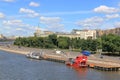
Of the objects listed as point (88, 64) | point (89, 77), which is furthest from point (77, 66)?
point (89, 77)

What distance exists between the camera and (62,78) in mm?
81500

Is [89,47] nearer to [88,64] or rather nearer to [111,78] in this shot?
[88,64]

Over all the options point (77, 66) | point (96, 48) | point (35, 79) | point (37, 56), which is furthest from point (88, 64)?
point (96, 48)

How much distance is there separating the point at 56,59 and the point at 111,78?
2327 inches

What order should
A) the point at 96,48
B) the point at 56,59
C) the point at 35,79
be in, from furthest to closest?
the point at 96,48 → the point at 56,59 → the point at 35,79

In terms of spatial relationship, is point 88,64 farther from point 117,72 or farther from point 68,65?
point 117,72

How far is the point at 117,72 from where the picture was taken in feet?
308

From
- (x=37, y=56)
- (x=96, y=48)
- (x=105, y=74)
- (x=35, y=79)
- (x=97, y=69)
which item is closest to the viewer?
(x=35, y=79)

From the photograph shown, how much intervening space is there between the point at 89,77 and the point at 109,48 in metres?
72.9

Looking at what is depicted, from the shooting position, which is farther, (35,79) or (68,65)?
(68,65)

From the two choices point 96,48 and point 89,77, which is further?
point 96,48

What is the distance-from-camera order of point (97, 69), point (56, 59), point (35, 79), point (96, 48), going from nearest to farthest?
point (35, 79) < point (97, 69) < point (56, 59) < point (96, 48)

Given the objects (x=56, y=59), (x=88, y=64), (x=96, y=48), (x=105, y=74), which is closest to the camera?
(x=105, y=74)

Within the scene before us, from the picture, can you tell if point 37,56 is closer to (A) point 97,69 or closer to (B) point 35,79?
(A) point 97,69
